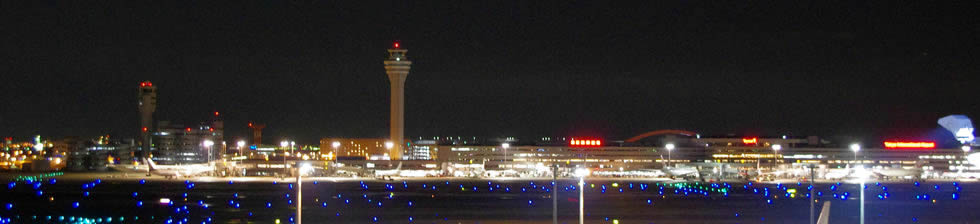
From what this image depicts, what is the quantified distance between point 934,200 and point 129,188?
82.9 meters

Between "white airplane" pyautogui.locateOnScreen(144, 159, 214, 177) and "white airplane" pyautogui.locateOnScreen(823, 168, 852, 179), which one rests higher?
"white airplane" pyautogui.locateOnScreen(144, 159, 214, 177)

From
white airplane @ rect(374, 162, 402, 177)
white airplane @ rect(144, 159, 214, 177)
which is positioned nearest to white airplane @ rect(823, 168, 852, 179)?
white airplane @ rect(374, 162, 402, 177)

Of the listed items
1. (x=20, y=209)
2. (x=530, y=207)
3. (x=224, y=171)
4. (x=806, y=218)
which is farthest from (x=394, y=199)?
(x=224, y=171)

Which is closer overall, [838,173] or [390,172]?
[390,172]

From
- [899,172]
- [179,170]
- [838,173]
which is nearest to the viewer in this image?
[179,170]

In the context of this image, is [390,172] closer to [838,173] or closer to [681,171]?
[681,171]

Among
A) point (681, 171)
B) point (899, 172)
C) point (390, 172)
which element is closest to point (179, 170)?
point (390, 172)

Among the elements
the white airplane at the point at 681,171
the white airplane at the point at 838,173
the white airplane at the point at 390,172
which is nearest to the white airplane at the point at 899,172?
the white airplane at the point at 838,173

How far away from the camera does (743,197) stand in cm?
11044

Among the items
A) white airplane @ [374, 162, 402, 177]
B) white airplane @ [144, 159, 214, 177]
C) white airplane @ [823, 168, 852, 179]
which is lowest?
white airplane @ [823, 168, 852, 179]

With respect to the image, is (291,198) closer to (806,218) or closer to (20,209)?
(20,209)

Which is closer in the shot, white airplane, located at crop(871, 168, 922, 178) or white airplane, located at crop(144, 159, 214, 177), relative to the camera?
white airplane, located at crop(144, 159, 214, 177)

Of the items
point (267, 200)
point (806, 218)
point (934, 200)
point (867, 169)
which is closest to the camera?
point (806, 218)

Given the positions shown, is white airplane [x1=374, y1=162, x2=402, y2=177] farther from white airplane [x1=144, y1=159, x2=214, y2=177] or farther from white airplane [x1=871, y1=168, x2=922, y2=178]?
white airplane [x1=871, y1=168, x2=922, y2=178]
